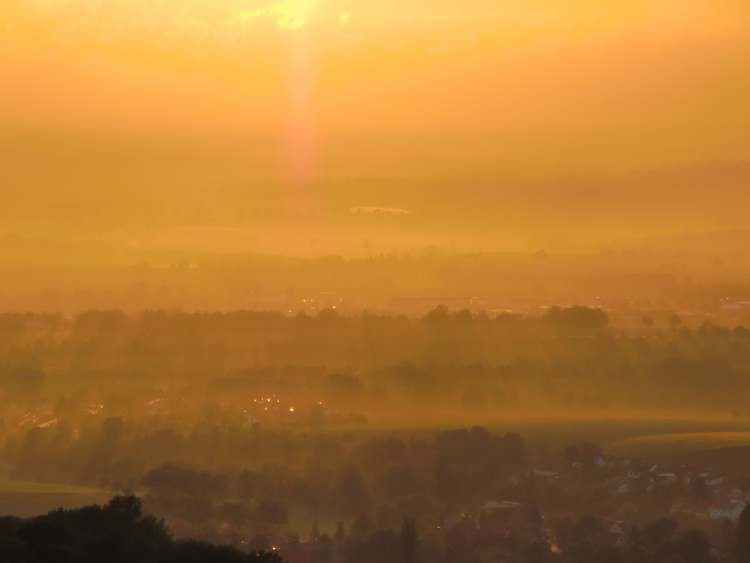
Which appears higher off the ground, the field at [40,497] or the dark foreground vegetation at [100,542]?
the field at [40,497]

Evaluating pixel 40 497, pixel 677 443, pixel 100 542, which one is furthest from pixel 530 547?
pixel 100 542

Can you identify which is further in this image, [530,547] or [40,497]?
[40,497]

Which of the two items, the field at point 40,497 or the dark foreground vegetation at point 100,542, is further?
the field at point 40,497

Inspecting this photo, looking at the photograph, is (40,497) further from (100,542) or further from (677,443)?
(100,542)

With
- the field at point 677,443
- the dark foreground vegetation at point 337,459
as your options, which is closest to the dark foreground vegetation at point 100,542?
the dark foreground vegetation at point 337,459

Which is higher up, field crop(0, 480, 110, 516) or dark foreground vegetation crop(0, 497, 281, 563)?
field crop(0, 480, 110, 516)

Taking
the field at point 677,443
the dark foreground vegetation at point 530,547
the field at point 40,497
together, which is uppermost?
the field at point 677,443

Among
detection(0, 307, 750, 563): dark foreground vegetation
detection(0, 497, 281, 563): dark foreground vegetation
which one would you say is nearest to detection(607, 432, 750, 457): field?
detection(0, 307, 750, 563): dark foreground vegetation

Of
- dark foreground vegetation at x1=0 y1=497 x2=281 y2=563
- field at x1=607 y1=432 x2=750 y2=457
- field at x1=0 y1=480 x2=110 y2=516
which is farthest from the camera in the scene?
field at x1=607 y1=432 x2=750 y2=457

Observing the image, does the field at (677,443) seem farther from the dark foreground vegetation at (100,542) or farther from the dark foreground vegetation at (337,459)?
the dark foreground vegetation at (100,542)

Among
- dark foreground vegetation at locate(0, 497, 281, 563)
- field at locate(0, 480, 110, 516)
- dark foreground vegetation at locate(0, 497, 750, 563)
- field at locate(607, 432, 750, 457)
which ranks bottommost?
dark foreground vegetation at locate(0, 497, 281, 563)

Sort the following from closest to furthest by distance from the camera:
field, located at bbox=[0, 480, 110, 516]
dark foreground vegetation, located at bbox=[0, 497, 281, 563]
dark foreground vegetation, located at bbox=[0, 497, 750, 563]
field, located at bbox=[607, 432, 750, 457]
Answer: dark foreground vegetation, located at bbox=[0, 497, 281, 563] → dark foreground vegetation, located at bbox=[0, 497, 750, 563] → field, located at bbox=[0, 480, 110, 516] → field, located at bbox=[607, 432, 750, 457]

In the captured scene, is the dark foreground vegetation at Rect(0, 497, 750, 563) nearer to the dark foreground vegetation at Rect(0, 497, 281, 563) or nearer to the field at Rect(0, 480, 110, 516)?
the field at Rect(0, 480, 110, 516)

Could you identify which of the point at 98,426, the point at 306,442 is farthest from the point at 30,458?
the point at 306,442
